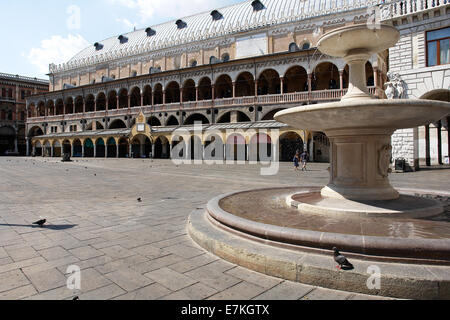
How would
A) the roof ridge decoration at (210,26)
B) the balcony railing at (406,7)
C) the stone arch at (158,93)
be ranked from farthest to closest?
the stone arch at (158,93), the roof ridge decoration at (210,26), the balcony railing at (406,7)

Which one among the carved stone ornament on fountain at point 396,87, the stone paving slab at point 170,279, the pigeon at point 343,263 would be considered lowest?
the stone paving slab at point 170,279

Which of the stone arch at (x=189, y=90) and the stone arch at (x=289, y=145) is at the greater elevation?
the stone arch at (x=189, y=90)

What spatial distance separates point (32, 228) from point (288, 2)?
40.7 m

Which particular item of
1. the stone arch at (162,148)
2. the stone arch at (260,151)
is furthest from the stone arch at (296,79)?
the stone arch at (162,148)

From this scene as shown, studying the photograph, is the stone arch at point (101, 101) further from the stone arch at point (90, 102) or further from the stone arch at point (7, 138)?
the stone arch at point (7, 138)

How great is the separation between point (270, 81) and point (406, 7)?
1806cm

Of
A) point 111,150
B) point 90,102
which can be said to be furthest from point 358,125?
point 90,102

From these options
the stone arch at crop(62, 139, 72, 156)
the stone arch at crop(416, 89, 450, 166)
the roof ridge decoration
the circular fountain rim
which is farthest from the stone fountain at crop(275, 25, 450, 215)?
the stone arch at crop(62, 139, 72, 156)

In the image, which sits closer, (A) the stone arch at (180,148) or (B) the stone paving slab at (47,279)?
(B) the stone paving slab at (47,279)

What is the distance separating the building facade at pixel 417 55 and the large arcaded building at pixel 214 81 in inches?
338

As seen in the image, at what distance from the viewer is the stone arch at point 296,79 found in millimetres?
33412

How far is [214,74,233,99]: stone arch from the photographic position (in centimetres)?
3791

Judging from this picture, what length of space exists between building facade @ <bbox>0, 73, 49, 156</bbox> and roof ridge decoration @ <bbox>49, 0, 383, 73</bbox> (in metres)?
10.5

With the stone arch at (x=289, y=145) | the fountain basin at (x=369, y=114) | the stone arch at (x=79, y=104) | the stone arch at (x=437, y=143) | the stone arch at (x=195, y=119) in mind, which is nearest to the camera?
the fountain basin at (x=369, y=114)
